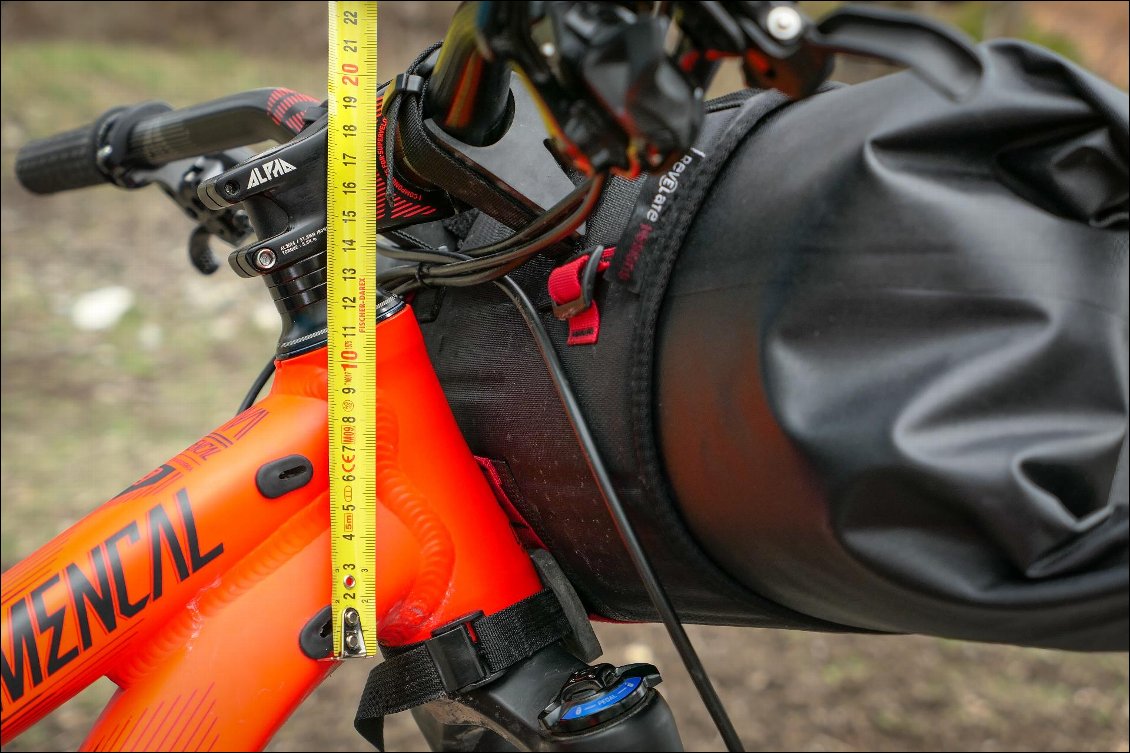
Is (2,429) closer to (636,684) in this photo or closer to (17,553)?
(17,553)

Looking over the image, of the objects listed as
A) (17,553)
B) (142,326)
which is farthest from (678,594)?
(142,326)

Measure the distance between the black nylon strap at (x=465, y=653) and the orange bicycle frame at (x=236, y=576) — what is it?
0.02m

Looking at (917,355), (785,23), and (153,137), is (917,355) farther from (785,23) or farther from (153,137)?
(153,137)

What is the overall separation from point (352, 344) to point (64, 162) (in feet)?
2.41

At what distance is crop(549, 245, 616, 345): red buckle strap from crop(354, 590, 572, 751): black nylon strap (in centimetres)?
26

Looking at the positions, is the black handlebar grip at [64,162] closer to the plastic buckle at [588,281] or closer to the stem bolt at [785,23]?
the plastic buckle at [588,281]

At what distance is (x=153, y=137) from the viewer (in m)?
1.14

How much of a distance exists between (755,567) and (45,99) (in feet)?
14.6

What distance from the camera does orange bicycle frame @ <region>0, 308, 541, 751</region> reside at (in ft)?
2.40

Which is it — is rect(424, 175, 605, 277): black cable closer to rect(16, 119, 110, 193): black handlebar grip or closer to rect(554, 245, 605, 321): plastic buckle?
rect(554, 245, 605, 321): plastic buckle

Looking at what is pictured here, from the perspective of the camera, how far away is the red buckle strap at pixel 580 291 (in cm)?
74

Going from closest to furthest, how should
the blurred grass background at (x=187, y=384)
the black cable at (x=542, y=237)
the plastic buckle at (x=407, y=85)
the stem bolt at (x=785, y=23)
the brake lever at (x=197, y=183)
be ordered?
the stem bolt at (x=785, y=23)
the black cable at (x=542, y=237)
the plastic buckle at (x=407, y=85)
the brake lever at (x=197, y=183)
the blurred grass background at (x=187, y=384)

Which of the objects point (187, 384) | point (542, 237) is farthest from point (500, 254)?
point (187, 384)

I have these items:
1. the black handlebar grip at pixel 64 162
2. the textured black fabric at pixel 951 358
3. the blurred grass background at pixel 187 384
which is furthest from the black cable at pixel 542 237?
the blurred grass background at pixel 187 384
